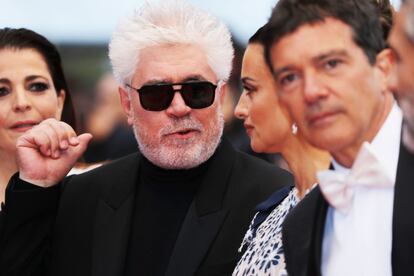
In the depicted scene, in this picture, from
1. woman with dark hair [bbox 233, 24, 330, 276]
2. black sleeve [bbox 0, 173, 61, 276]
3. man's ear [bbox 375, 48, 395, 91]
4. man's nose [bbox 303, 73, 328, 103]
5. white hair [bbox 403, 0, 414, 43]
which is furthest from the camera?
black sleeve [bbox 0, 173, 61, 276]

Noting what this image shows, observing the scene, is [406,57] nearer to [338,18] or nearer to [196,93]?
[338,18]

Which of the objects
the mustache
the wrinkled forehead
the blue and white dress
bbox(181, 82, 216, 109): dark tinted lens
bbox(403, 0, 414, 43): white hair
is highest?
bbox(403, 0, 414, 43): white hair

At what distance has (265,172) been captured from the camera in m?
4.21

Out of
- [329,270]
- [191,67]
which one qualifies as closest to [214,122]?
[191,67]

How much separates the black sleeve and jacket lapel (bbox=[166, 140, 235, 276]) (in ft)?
2.00

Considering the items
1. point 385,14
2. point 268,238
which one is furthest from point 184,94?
point 385,14

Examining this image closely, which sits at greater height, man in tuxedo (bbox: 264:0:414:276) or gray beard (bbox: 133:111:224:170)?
man in tuxedo (bbox: 264:0:414:276)

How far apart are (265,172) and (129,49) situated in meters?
0.83

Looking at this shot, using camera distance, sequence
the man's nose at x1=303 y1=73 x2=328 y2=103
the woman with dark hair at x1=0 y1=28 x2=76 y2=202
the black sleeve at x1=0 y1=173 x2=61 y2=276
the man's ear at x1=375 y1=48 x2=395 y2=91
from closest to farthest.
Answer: the man's nose at x1=303 y1=73 x2=328 y2=103, the man's ear at x1=375 y1=48 x2=395 y2=91, the black sleeve at x1=0 y1=173 x2=61 y2=276, the woman with dark hair at x1=0 y1=28 x2=76 y2=202

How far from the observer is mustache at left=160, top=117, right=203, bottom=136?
418cm

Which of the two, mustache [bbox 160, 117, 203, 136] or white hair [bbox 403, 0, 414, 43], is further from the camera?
mustache [bbox 160, 117, 203, 136]

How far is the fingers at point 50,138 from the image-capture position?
163 inches

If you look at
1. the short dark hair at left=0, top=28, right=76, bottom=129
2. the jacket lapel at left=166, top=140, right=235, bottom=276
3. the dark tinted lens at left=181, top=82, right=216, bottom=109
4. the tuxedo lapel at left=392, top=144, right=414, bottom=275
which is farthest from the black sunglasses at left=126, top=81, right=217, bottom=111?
the tuxedo lapel at left=392, top=144, right=414, bottom=275

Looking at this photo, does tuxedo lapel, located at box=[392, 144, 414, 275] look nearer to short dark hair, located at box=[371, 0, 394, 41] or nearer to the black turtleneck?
short dark hair, located at box=[371, 0, 394, 41]
